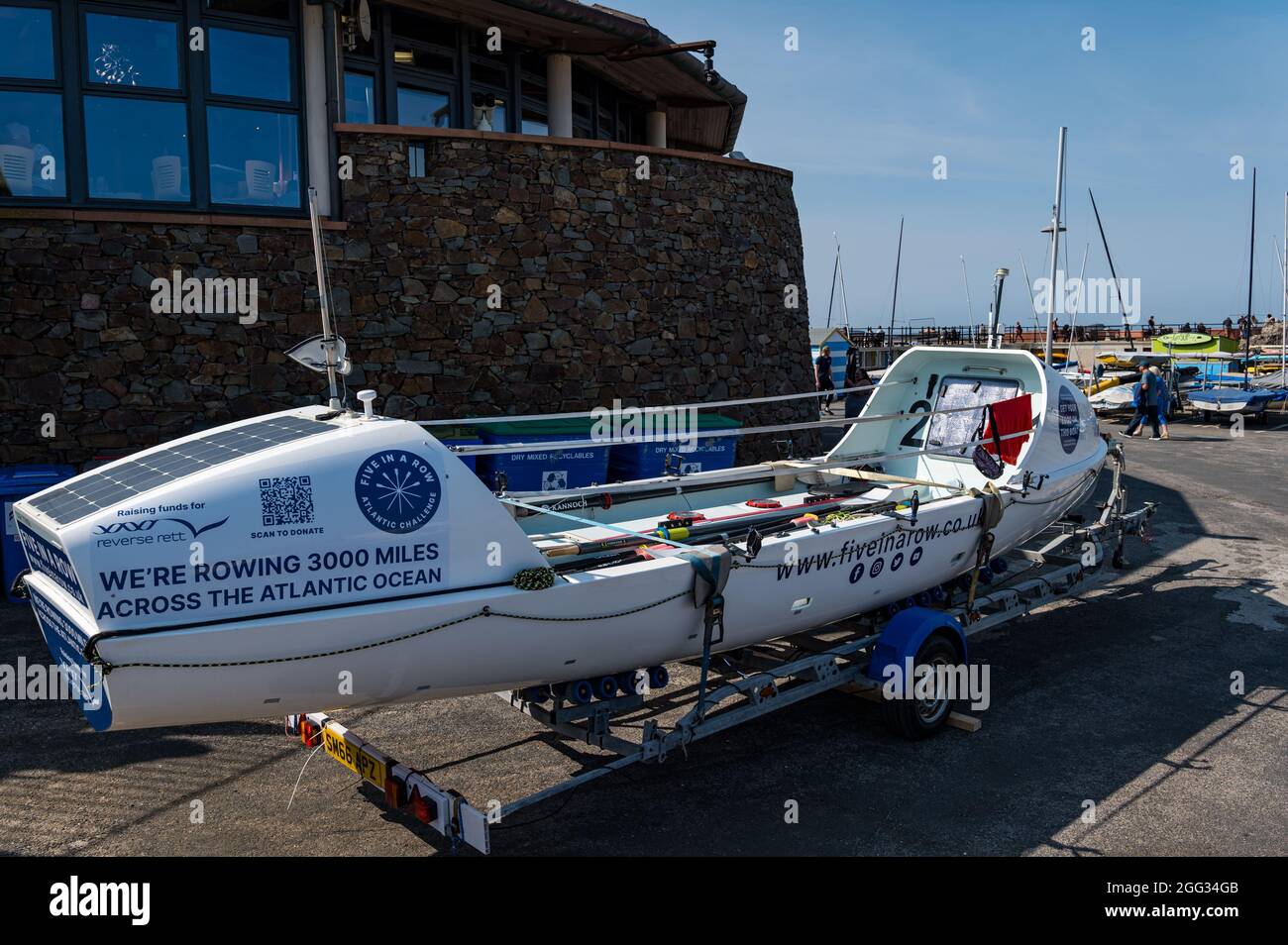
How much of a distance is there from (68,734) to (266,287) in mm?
6427

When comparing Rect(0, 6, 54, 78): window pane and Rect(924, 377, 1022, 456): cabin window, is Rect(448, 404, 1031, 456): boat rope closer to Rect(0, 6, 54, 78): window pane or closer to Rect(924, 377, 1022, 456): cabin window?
Rect(924, 377, 1022, 456): cabin window

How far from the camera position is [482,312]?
12.6 metres

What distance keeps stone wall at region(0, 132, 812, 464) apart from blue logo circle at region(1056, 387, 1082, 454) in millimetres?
6541

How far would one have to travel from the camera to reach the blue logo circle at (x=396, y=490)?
459 cm

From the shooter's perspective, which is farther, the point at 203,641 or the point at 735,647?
the point at 735,647

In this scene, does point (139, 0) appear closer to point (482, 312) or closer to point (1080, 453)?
point (482, 312)

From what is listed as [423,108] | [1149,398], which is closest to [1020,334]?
[1149,398]

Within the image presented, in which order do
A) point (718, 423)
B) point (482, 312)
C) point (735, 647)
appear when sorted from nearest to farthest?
1. point (735, 647)
2. point (482, 312)
3. point (718, 423)

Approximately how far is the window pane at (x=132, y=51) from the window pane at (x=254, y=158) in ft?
2.08

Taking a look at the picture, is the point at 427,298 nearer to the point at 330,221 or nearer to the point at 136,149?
the point at 330,221

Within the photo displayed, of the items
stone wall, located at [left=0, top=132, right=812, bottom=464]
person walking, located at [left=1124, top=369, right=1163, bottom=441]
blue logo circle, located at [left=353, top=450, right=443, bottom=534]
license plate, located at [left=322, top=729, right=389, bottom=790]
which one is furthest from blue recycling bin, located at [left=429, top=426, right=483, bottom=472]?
person walking, located at [left=1124, top=369, right=1163, bottom=441]

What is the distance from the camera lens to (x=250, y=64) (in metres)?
11.5

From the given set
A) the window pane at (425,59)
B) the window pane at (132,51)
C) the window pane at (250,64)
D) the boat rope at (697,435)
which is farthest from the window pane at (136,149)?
the boat rope at (697,435)
